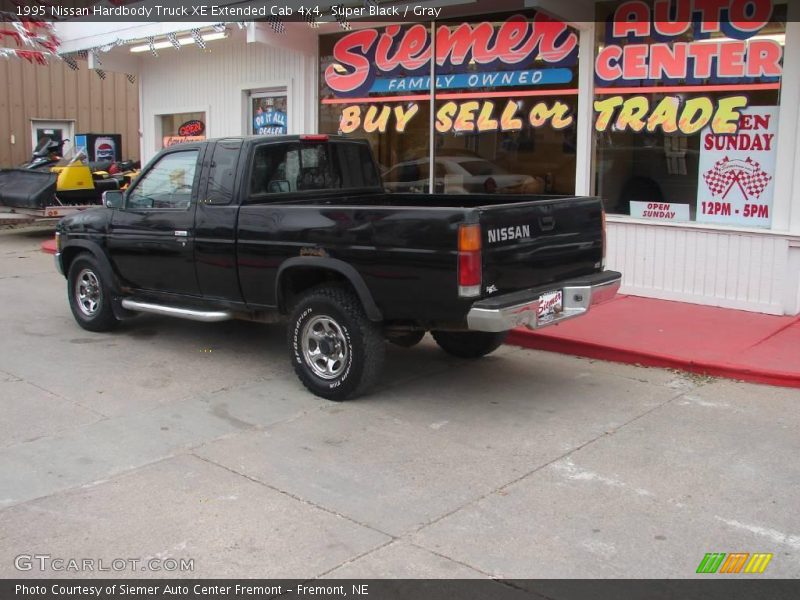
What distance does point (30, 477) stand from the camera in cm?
474

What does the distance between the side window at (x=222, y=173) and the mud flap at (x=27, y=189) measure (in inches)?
385

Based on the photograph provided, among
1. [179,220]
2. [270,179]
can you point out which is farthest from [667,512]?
[179,220]

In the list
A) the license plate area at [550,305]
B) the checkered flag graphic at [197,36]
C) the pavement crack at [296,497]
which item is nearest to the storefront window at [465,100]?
the checkered flag graphic at [197,36]

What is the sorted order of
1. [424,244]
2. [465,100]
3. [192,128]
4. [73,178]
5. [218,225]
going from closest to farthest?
[424,244] → [218,225] → [465,100] → [192,128] → [73,178]

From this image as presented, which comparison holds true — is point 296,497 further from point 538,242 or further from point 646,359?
point 646,359

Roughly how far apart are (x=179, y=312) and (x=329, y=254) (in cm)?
192

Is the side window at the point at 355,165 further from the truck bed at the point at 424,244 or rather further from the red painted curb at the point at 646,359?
the red painted curb at the point at 646,359

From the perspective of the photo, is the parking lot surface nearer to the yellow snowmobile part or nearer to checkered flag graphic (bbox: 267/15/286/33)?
checkered flag graphic (bbox: 267/15/286/33)

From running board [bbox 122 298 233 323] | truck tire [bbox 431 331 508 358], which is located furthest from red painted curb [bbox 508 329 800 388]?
running board [bbox 122 298 233 323]

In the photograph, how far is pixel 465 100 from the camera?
10.8m

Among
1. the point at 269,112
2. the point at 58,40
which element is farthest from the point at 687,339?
the point at 58,40

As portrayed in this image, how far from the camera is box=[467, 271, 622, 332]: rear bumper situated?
5.25m

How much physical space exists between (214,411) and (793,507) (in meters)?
3.84

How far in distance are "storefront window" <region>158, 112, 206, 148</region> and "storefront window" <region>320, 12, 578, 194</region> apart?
10.5 ft
